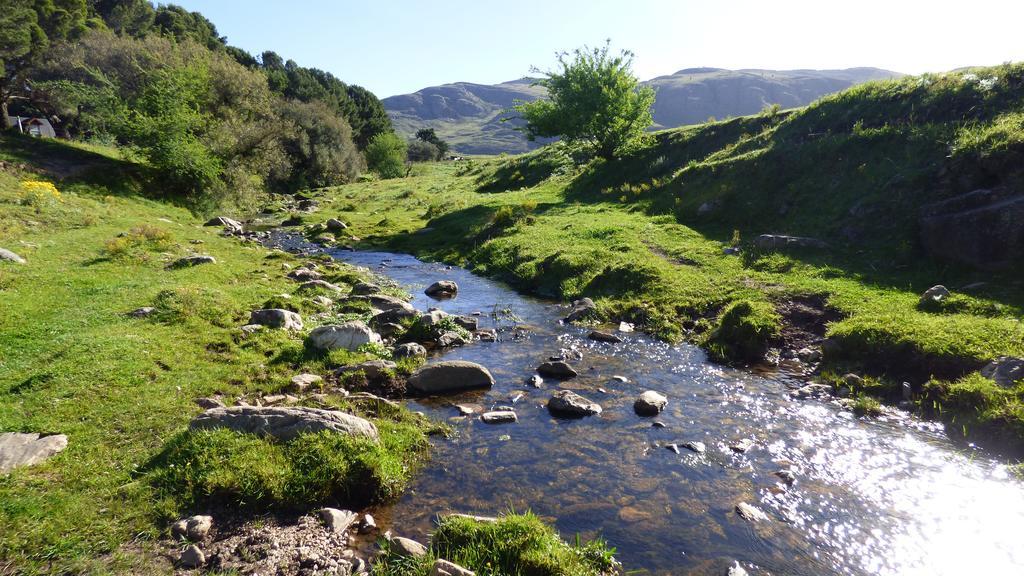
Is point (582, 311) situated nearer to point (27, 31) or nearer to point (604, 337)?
point (604, 337)

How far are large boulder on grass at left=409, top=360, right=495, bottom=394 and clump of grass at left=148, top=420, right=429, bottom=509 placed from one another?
3.39m

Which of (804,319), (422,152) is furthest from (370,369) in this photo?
(422,152)

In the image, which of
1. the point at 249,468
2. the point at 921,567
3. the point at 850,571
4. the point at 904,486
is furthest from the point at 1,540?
the point at 904,486

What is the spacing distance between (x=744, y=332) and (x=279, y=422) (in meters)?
12.3

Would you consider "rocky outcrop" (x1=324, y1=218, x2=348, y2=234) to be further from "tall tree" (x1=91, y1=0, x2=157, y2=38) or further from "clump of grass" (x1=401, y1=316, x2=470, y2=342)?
"tall tree" (x1=91, y1=0, x2=157, y2=38)

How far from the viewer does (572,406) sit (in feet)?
36.8

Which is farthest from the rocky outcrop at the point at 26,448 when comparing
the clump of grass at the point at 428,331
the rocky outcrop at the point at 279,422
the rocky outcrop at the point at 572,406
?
the rocky outcrop at the point at 572,406

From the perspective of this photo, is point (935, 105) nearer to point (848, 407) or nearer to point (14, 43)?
point (848, 407)

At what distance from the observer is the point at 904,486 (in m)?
8.66

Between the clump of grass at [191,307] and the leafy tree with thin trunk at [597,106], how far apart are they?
106 feet

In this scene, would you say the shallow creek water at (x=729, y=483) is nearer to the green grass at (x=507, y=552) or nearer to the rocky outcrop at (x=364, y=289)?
the green grass at (x=507, y=552)

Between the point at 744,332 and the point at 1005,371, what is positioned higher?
the point at 1005,371

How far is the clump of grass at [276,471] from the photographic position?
307 inches

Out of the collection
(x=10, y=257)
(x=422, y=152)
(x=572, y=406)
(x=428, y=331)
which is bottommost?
(x=572, y=406)
